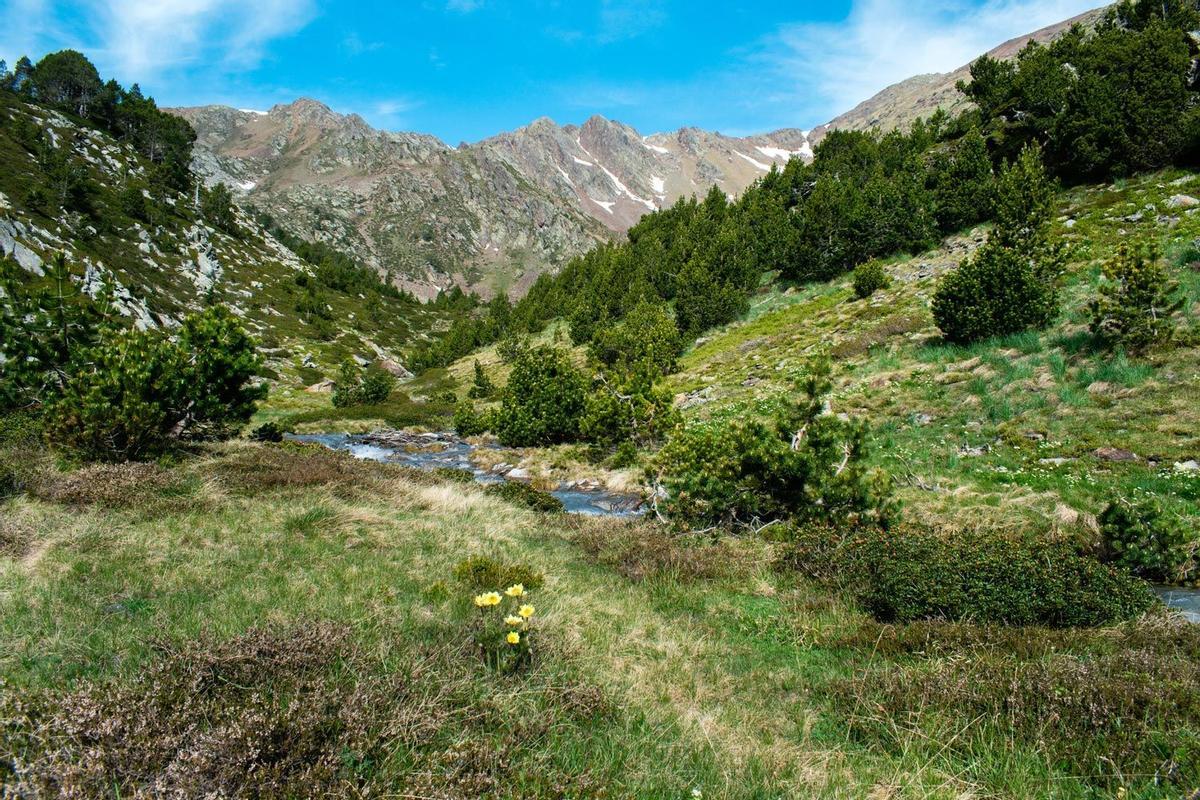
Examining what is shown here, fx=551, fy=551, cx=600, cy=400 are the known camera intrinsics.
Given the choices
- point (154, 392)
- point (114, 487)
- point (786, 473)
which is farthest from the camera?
point (154, 392)

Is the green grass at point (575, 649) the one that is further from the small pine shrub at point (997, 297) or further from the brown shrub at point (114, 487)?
the small pine shrub at point (997, 297)

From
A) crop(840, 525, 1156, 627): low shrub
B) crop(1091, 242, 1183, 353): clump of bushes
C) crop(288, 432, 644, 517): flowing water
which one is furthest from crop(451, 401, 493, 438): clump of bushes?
crop(1091, 242, 1183, 353): clump of bushes

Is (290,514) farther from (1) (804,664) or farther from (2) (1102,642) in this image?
(2) (1102,642)

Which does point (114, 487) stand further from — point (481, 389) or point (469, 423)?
point (481, 389)

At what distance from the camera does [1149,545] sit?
8.59 meters

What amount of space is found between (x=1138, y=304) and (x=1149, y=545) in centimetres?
1070

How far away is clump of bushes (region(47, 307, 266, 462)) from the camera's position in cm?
1268

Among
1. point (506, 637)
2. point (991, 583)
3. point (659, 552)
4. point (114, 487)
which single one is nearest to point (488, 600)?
point (506, 637)

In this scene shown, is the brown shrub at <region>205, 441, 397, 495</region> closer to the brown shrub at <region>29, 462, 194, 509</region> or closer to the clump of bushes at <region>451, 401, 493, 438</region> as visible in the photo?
the brown shrub at <region>29, 462, 194, 509</region>

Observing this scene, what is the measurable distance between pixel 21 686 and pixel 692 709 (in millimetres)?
4994

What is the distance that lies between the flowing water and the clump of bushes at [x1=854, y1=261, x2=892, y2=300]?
24.6 m

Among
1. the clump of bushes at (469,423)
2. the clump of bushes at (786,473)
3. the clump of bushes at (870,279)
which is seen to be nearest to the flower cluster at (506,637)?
the clump of bushes at (786,473)

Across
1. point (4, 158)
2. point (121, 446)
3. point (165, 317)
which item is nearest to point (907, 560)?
point (121, 446)

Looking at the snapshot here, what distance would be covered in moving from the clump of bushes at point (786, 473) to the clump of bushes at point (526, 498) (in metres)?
4.24
